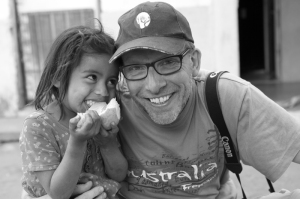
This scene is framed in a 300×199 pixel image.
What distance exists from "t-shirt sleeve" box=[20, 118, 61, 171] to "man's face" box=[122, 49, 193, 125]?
1.66ft

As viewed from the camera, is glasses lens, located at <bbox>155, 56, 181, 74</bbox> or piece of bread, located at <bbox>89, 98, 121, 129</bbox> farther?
glasses lens, located at <bbox>155, 56, 181, 74</bbox>

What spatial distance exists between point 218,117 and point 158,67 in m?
0.42

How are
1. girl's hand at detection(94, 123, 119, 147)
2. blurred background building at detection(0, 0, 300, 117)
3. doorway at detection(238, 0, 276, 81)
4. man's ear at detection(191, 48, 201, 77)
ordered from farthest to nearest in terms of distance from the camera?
1. doorway at detection(238, 0, 276, 81)
2. blurred background building at detection(0, 0, 300, 117)
3. man's ear at detection(191, 48, 201, 77)
4. girl's hand at detection(94, 123, 119, 147)

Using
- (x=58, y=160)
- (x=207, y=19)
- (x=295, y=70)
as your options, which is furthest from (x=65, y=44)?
(x=295, y=70)

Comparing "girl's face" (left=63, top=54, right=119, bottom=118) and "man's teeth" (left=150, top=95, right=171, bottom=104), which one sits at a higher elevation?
"girl's face" (left=63, top=54, right=119, bottom=118)

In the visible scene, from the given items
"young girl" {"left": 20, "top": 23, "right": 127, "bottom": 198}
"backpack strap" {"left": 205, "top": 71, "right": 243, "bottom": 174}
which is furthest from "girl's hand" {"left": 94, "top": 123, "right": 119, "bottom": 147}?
"backpack strap" {"left": 205, "top": 71, "right": 243, "bottom": 174}

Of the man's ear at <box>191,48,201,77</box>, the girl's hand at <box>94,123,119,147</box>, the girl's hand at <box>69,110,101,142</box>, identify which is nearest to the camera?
the girl's hand at <box>69,110,101,142</box>

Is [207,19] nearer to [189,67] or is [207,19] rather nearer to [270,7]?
[270,7]

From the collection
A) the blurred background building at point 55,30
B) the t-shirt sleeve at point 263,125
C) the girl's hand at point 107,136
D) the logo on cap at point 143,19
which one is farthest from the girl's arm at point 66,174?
the blurred background building at point 55,30

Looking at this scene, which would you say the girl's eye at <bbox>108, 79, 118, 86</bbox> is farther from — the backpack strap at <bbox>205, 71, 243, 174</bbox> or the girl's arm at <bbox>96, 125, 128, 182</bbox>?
the backpack strap at <bbox>205, 71, 243, 174</bbox>

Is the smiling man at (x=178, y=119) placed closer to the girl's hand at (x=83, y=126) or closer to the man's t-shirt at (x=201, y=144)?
the man's t-shirt at (x=201, y=144)

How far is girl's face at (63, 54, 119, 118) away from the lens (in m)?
2.03

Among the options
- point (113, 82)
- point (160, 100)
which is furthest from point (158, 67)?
point (113, 82)

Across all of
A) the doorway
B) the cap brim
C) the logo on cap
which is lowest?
the doorway
